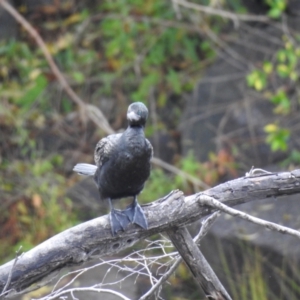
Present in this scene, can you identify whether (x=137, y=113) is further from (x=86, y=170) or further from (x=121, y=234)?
(x=86, y=170)

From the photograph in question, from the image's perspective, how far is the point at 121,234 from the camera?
101 inches

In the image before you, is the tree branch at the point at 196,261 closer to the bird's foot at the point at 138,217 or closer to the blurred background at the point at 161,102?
the bird's foot at the point at 138,217

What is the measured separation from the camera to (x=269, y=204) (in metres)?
5.09

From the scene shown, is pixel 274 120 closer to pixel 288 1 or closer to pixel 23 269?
pixel 288 1

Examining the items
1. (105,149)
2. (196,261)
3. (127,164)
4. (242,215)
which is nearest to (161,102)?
(105,149)

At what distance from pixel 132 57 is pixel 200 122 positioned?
120cm

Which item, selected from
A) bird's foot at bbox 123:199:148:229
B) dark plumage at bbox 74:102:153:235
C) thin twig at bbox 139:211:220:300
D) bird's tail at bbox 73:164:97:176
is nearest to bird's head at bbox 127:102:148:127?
dark plumage at bbox 74:102:153:235

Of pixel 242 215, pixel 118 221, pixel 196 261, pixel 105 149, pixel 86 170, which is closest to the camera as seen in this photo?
pixel 242 215

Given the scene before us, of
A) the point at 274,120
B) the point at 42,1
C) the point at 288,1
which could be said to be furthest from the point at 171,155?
the point at 42,1

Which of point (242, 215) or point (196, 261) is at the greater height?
point (242, 215)

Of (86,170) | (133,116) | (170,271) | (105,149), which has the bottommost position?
(170,271)

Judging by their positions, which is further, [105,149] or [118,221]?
[105,149]

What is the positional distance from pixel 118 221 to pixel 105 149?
35cm

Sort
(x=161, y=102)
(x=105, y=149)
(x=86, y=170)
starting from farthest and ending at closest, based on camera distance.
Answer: (x=161, y=102)
(x=86, y=170)
(x=105, y=149)
